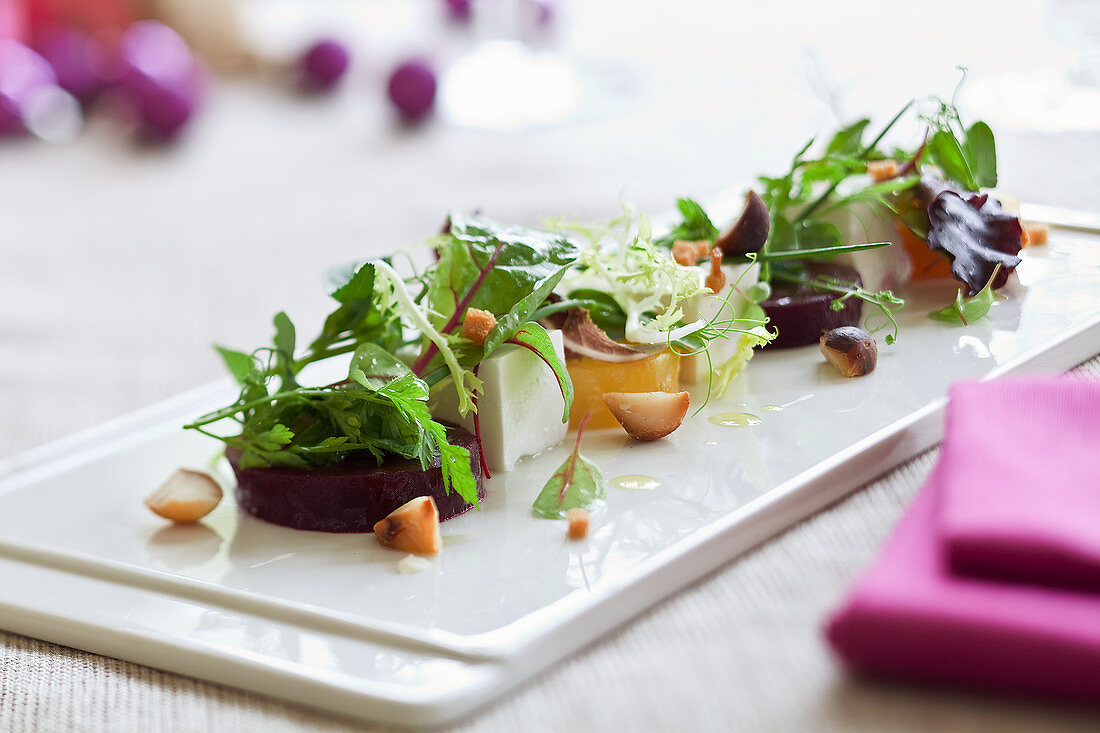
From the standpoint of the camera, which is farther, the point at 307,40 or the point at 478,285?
the point at 307,40

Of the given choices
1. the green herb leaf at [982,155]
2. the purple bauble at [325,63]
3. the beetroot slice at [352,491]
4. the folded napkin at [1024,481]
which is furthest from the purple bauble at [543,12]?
the folded napkin at [1024,481]

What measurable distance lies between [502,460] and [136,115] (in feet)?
5.94

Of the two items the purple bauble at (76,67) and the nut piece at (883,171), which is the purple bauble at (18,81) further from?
the nut piece at (883,171)

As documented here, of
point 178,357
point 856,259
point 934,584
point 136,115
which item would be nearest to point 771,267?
point 856,259

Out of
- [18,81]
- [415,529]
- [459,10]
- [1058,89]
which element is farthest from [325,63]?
[415,529]

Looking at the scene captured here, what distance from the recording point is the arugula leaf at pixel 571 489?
77 cm

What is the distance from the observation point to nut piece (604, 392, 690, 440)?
854 millimetres

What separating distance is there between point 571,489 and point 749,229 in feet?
0.99

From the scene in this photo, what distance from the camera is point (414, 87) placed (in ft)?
7.64

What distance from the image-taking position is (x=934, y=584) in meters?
0.54

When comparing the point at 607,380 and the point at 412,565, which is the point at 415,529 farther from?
the point at 607,380

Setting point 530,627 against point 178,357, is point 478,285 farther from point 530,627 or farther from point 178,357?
point 178,357

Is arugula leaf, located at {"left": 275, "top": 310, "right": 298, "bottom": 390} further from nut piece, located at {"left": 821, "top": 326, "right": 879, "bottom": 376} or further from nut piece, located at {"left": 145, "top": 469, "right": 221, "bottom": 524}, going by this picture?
nut piece, located at {"left": 821, "top": 326, "right": 879, "bottom": 376}

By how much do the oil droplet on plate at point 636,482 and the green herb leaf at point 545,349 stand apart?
0.06 m
